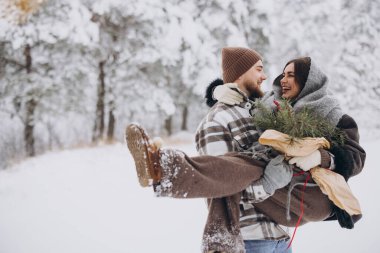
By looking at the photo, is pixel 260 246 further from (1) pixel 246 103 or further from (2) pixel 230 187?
(1) pixel 246 103

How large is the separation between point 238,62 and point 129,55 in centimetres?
949

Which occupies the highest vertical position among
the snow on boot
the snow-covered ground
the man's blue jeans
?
the snow on boot

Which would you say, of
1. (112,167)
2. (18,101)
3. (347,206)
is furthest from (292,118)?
(18,101)

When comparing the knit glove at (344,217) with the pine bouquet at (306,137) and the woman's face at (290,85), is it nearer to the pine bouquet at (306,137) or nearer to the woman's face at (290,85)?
the pine bouquet at (306,137)

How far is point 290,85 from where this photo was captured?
8.63ft

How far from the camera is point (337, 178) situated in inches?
83.1

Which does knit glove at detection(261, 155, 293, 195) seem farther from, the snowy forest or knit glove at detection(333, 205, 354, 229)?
the snowy forest

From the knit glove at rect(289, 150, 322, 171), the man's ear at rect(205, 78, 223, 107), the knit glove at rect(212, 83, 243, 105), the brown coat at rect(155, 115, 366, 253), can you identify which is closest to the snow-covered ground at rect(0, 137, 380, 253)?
the man's ear at rect(205, 78, 223, 107)

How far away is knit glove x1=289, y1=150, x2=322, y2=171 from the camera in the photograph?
2.04 meters

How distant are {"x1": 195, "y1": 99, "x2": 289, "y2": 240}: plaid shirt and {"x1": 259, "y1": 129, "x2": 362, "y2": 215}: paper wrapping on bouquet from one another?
235 millimetres

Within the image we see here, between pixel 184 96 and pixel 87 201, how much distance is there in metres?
8.57

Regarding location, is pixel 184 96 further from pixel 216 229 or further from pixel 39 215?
pixel 216 229

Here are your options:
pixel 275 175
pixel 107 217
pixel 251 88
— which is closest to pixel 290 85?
pixel 251 88

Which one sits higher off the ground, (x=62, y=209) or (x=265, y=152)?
(x=265, y=152)
